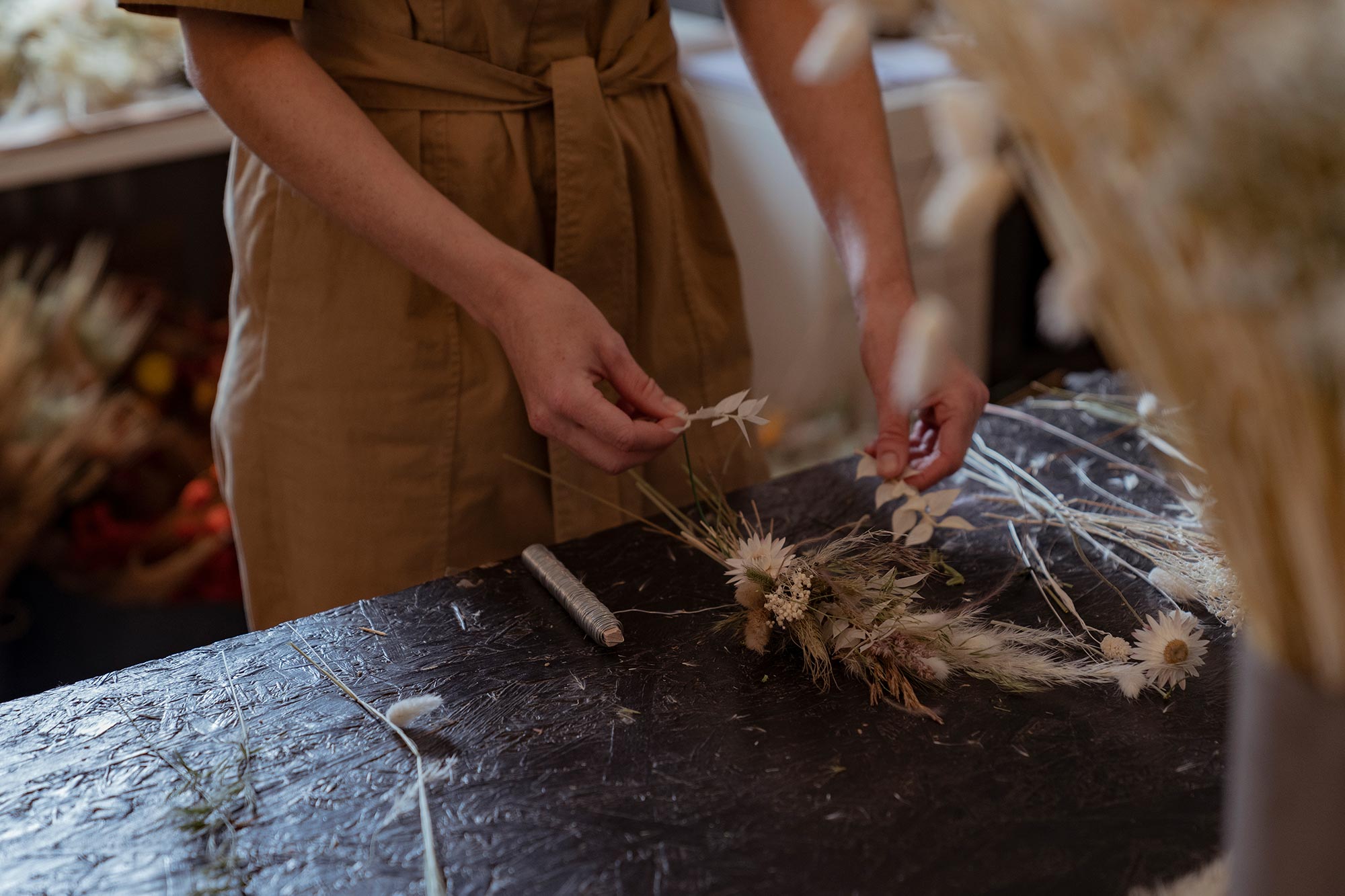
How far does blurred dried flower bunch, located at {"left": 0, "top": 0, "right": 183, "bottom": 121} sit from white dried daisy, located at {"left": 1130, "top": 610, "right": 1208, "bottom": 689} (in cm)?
186

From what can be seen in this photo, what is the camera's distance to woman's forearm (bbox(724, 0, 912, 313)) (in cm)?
110

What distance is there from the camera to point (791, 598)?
0.81 m

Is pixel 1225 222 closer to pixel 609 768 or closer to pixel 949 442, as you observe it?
pixel 609 768

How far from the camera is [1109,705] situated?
0.76m

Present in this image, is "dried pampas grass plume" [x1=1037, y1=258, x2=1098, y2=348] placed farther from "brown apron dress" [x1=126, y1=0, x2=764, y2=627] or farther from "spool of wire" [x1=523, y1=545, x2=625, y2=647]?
"brown apron dress" [x1=126, y1=0, x2=764, y2=627]

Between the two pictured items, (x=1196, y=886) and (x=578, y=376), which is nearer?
(x=1196, y=886)

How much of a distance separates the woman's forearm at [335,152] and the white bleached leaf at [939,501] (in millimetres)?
357

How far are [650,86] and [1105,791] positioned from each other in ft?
2.64

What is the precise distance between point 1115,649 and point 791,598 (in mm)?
212

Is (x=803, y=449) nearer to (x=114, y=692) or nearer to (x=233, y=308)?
(x=233, y=308)

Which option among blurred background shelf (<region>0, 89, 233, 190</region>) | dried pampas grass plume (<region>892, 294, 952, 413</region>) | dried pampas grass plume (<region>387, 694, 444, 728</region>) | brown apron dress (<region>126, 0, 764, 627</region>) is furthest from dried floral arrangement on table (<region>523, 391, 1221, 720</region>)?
blurred background shelf (<region>0, 89, 233, 190</region>)

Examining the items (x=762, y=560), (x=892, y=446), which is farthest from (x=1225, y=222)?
(x=892, y=446)

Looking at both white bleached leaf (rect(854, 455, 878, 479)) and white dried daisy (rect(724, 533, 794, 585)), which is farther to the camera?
white bleached leaf (rect(854, 455, 878, 479))

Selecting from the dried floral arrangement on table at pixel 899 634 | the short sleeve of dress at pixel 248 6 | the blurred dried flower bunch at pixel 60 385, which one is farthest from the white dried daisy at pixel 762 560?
the blurred dried flower bunch at pixel 60 385
